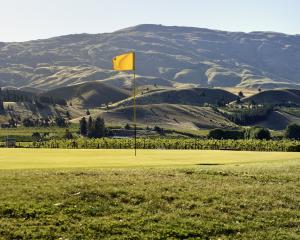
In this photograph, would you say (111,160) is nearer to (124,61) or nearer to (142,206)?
(124,61)

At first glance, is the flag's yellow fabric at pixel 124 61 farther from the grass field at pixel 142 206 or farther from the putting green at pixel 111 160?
the grass field at pixel 142 206

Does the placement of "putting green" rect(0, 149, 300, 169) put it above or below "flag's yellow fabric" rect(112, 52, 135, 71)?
below

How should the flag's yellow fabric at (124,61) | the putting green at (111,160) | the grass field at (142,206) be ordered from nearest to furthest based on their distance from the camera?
the grass field at (142,206) < the putting green at (111,160) < the flag's yellow fabric at (124,61)

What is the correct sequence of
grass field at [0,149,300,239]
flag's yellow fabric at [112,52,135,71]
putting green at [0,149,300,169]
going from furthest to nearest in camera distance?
flag's yellow fabric at [112,52,135,71] < putting green at [0,149,300,169] < grass field at [0,149,300,239]

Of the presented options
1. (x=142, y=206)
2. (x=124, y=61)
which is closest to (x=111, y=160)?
(x=124, y=61)

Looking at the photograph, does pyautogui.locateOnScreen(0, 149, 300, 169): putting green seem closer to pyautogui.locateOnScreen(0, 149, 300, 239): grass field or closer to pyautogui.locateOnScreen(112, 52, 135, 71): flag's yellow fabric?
pyautogui.locateOnScreen(0, 149, 300, 239): grass field

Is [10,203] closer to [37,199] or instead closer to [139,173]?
[37,199]

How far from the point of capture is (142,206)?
82.0ft

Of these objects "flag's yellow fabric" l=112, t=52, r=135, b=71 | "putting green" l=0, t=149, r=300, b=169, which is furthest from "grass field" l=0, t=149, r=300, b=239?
"flag's yellow fabric" l=112, t=52, r=135, b=71

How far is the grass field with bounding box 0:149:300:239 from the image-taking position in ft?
70.5

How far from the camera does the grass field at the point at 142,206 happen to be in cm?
2148

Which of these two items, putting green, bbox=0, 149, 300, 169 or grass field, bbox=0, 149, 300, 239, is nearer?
grass field, bbox=0, 149, 300, 239

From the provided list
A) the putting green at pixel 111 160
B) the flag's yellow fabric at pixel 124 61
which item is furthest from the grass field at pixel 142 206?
the flag's yellow fabric at pixel 124 61

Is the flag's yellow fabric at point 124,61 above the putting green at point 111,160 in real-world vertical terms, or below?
above
